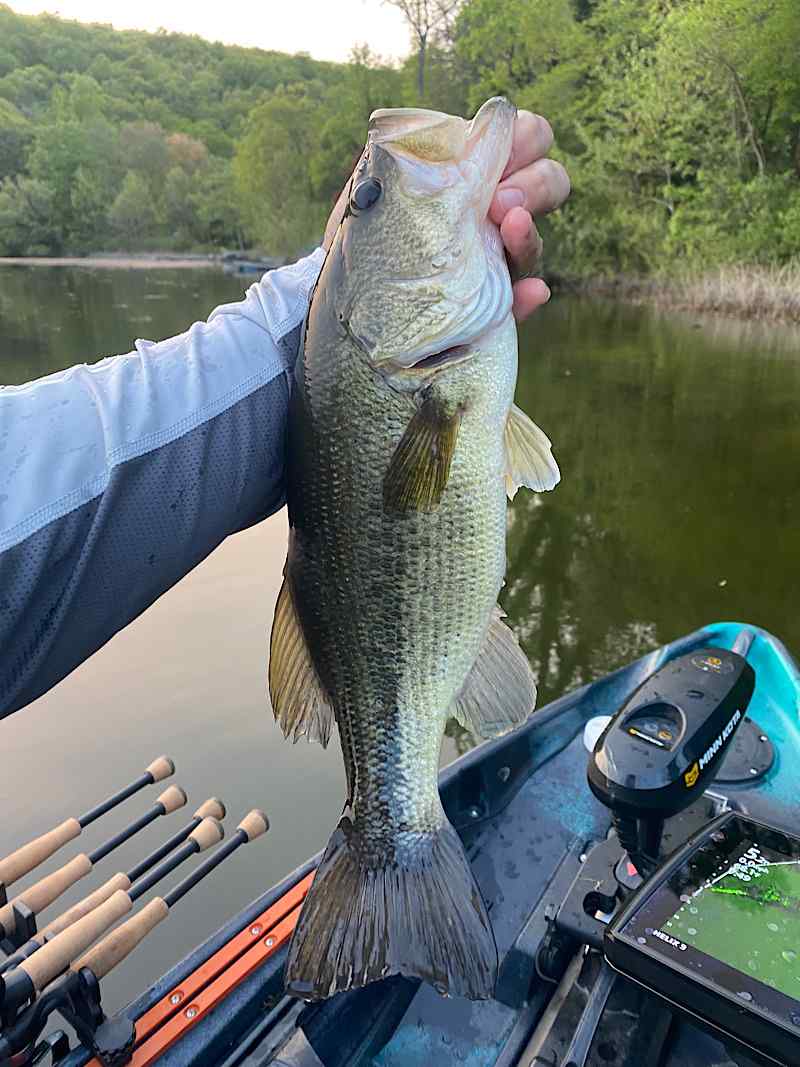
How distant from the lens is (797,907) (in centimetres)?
148

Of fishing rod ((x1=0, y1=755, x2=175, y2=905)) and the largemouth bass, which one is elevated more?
the largemouth bass

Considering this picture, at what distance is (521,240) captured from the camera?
1.36 meters

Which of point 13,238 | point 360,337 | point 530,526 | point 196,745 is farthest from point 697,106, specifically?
point 13,238

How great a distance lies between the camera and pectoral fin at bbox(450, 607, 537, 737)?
1449 millimetres

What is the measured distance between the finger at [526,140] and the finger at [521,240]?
100 mm

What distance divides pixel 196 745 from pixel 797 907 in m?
3.71

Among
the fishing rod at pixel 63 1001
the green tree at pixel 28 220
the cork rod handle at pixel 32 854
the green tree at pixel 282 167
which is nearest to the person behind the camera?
the fishing rod at pixel 63 1001

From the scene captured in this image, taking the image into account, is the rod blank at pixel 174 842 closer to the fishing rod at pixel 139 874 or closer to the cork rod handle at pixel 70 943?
the fishing rod at pixel 139 874

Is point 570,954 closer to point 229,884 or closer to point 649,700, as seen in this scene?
point 649,700

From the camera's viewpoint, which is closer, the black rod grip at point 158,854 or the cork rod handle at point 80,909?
the cork rod handle at point 80,909

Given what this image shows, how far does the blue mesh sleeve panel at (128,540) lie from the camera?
3.87ft

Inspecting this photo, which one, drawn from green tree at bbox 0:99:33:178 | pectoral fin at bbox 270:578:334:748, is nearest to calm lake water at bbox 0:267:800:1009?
pectoral fin at bbox 270:578:334:748

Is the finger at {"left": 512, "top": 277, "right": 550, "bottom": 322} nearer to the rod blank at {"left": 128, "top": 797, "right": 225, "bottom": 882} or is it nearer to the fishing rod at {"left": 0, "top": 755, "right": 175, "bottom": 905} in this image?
the rod blank at {"left": 128, "top": 797, "right": 225, "bottom": 882}

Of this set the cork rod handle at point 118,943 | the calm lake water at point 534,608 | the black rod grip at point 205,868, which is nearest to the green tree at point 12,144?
the calm lake water at point 534,608
